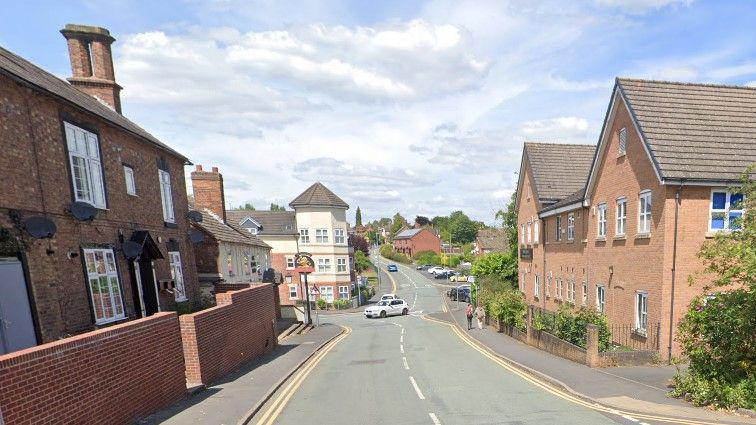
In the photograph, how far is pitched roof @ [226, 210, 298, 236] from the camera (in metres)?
42.4

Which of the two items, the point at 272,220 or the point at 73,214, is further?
the point at 272,220

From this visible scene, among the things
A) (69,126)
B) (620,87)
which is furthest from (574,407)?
(69,126)

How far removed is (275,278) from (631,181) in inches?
784

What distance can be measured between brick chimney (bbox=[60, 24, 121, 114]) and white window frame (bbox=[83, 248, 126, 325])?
8.01 meters

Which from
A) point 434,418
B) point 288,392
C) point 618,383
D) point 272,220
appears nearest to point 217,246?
point 288,392

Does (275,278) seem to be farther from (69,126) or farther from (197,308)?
(69,126)

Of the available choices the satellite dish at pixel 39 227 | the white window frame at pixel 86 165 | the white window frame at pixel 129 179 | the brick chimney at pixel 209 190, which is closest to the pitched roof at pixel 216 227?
the brick chimney at pixel 209 190

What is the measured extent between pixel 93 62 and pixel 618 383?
21.5 m

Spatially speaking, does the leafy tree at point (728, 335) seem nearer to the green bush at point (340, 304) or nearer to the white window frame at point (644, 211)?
the white window frame at point (644, 211)

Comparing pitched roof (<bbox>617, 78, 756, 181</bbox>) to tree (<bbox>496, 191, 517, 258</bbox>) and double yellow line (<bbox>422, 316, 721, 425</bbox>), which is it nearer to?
double yellow line (<bbox>422, 316, 721, 425</bbox>)

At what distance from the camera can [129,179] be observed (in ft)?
38.2

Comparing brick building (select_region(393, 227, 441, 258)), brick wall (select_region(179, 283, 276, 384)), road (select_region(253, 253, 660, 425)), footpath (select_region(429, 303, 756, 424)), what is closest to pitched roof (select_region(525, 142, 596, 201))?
footpath (select_region(429, 303, 756, 424))

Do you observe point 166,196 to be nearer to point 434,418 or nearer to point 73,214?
point 73,214

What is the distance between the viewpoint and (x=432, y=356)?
1544 centimetres
